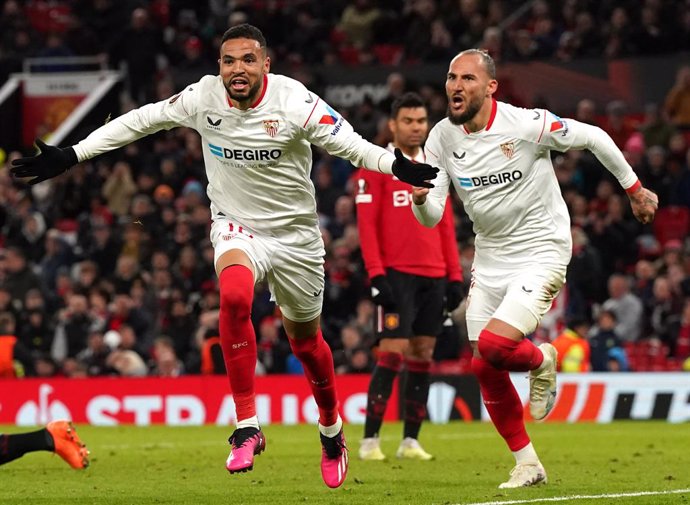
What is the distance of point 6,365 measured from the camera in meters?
19.3

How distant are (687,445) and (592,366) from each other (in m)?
4.98

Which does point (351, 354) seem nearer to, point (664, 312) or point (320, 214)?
point (320, 214)

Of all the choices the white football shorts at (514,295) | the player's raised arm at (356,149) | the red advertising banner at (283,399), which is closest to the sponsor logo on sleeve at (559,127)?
the white football shorts at (514,295)

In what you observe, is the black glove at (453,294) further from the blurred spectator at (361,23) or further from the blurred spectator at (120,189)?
the blurred spectator at (361,23)

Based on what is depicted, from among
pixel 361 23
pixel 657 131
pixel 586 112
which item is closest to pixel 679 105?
pixel 657 131

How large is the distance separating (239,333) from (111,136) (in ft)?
4.90

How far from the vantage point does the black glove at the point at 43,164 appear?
8742 mm

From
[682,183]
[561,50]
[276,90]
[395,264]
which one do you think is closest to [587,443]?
[395,264]

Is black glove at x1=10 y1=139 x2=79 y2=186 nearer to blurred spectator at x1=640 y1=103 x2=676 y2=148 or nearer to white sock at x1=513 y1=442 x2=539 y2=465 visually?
white sock at x1=513 y1=442 x2=539 y2=465

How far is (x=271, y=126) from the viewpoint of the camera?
29.7 ft

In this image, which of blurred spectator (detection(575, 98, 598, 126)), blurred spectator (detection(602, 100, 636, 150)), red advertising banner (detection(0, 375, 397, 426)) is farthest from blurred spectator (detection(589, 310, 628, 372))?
blurred spectator (detection(602, 100, 636, 150))

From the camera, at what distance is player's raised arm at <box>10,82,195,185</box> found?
8.78 metres

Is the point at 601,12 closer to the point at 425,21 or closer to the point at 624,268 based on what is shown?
the point at 425,21

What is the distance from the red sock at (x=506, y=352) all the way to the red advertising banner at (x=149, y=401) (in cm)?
840
